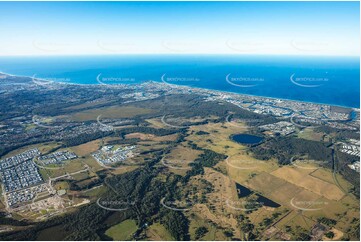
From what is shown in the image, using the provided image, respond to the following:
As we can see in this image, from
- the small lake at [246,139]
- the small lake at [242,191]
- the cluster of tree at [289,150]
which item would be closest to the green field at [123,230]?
the small lake at [242,191]

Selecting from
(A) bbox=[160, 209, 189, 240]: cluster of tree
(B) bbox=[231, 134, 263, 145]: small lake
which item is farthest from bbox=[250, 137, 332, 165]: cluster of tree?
(A) bbox=[160, 209, 189, 240]: cluster of tree

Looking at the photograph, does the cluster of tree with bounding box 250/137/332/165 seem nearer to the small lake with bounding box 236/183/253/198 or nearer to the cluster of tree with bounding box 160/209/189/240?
the small lake with bounding box 236/183/253/198

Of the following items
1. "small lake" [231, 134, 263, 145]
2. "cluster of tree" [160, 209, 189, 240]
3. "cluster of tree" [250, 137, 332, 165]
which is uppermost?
"cluster of tree" [250, 137, 332, 165]

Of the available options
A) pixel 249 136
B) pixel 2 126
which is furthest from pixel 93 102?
pixel 249 136

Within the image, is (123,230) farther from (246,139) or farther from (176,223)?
(246,139)

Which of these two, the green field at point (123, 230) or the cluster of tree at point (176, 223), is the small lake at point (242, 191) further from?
the green field at point (123, 230)

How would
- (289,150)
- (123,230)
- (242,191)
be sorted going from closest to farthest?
1. (123,230)
2. (242,191)
3. (289,150)

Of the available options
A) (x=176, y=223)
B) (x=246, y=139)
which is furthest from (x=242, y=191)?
(x=246, y=139)

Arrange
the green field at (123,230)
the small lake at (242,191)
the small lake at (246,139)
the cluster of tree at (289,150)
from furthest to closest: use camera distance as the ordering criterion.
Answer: the small lake at (246,139), the cluster of tree at (289,150), the small lake at (242,191), the green field at (123,230)
